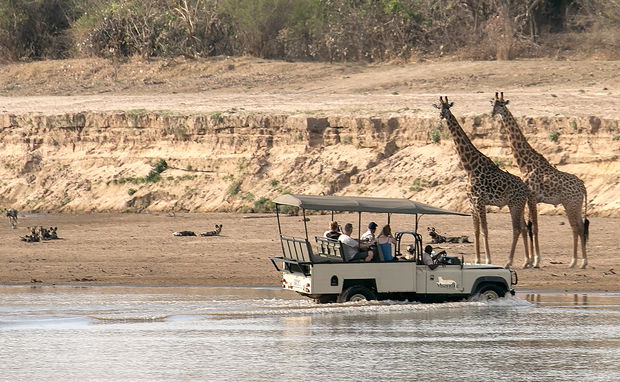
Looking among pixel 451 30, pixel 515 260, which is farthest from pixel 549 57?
pixel 515 260

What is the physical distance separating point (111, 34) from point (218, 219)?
608 inches

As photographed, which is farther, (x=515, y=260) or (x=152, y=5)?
(x=152, y=5)

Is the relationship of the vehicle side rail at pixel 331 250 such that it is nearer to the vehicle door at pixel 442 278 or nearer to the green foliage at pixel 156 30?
the vehicle door at pixel 442 278

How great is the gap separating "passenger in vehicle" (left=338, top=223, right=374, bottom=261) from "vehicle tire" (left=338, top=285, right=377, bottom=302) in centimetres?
42

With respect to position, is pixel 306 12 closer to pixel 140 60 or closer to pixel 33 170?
pixel 140 60

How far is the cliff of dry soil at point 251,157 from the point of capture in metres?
30.1

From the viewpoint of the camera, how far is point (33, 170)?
35750mm

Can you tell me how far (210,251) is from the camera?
25.9 metres

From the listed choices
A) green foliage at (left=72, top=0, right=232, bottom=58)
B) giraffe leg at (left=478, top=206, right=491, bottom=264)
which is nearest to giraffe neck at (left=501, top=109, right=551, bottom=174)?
giraffe leg at (left=478, top=206, right=491, bottom=264)

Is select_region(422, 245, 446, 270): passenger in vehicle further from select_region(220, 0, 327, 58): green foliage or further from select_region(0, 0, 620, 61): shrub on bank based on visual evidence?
select_region(220, 0, 327, 58): green foliage

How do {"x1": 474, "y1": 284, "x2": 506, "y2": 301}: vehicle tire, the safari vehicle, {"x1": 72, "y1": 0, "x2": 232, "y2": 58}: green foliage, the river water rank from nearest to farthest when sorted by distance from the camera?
1. the river water
2. the safari vehicle
3. {"x1": 474, "y1": 284, "x2": 506, "y2": 301}: vehicle tire
4. {"x1": 72, "y1": 0, "x2": 232, "y2": 58}: green foliage

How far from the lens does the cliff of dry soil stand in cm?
3009

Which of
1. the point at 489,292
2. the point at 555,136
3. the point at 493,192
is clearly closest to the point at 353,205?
the point at 489,292

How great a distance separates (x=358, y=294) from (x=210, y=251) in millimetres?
7068
